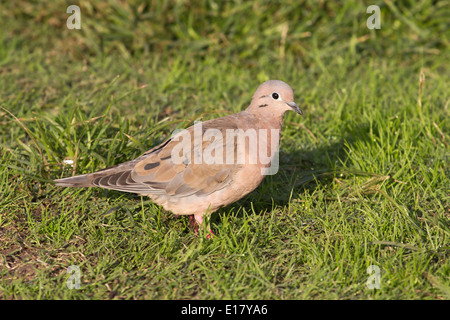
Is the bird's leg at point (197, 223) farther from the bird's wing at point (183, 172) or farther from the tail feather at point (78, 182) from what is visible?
the tail feather at point (78, 182)

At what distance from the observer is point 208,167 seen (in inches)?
158

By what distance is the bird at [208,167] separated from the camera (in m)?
3.97

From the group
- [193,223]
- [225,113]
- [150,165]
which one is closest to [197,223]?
[193,223]

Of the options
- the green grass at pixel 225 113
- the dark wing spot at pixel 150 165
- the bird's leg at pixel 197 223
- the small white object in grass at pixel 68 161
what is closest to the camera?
the green grass at pixel 225 113

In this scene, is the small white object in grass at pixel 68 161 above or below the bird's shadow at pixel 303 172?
above

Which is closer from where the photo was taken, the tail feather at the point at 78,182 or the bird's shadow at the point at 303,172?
the tail feather at the point at 78,182

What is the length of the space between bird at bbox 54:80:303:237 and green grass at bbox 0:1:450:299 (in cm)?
22

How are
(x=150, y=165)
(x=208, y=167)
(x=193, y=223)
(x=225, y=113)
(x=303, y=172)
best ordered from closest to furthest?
(x=208, y=167) < (x=150, y=165) < (x=193, y=223) < (x=303, y=172) < (x=225, y=113)

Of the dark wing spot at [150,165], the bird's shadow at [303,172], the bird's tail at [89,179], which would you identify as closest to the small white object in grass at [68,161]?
the bird's tail at [89,179]

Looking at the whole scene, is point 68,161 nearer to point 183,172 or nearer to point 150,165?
point 150,165

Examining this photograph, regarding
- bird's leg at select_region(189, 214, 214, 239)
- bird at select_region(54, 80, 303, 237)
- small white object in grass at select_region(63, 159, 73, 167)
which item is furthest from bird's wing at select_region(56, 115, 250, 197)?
small white object in grass at select_region(63, 159, 73, 167)

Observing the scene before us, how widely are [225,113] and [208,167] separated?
144cm

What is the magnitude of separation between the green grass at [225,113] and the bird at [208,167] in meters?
0.22

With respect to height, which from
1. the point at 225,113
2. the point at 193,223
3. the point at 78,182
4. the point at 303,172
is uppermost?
the point at 225,113
